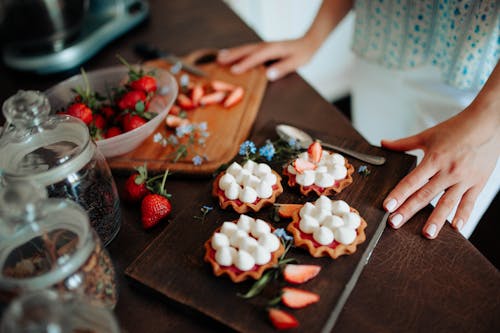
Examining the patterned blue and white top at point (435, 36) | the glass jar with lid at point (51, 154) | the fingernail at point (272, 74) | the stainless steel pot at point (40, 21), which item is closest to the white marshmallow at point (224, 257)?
the glass jar with lid at point (51, 154)

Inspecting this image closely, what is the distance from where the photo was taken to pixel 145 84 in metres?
1.33

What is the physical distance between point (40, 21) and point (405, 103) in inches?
56.3

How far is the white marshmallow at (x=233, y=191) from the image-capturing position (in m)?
1.05

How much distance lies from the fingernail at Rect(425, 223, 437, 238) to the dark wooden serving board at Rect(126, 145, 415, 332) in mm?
104

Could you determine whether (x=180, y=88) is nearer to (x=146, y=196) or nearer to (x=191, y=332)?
(x=146, y=196)

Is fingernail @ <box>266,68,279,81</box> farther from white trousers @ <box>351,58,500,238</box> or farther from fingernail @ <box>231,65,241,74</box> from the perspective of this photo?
white trousers @ <box>351,58,500,238</box>

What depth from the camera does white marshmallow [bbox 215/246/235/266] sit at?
35.7 inches

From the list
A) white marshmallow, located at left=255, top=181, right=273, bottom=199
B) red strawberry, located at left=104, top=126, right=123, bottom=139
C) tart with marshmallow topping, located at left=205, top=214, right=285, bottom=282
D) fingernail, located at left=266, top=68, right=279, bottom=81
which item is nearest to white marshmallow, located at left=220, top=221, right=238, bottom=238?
tart with marshmallow topping, located at left=205, top=214, right=285, bottom=282

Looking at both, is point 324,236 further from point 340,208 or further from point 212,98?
point 212,98

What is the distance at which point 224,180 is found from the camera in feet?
3.57

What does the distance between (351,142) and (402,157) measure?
141 millimetres

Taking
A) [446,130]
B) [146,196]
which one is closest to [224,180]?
[146,196]

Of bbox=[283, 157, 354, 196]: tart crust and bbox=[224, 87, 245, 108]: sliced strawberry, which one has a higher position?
bbox=[283, 157, 354, 196]: tart crust

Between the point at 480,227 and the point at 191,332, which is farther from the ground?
the point at 191,332
